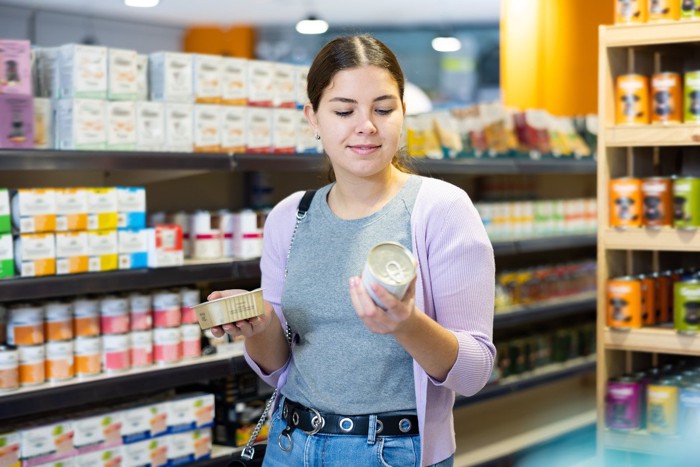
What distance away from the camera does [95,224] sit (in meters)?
3.51

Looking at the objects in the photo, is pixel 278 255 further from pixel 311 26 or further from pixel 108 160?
pixel 311 26

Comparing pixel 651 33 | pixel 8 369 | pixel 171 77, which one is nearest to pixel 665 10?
pixel 651 33

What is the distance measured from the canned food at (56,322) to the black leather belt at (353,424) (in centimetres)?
182

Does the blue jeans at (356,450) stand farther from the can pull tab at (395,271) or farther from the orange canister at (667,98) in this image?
the orange canister at (667,98)

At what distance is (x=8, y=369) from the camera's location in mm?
3275

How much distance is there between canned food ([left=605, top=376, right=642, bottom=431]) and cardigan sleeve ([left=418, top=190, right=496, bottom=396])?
1.87m

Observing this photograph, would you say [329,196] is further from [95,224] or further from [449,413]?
[95,224]

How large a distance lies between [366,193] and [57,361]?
A: 191cm

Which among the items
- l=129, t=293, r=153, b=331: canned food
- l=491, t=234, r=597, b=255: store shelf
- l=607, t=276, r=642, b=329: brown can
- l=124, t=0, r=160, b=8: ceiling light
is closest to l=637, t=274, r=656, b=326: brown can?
l=607, t=276, r=642, b=329: brown can

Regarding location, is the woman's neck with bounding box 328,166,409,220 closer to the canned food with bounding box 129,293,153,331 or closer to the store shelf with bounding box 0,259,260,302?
the store shelf with bounding box 0,259,260,302

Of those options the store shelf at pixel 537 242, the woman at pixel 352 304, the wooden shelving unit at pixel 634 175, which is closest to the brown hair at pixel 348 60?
the woman at pixel 352 304

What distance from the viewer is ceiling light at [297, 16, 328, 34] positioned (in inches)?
302

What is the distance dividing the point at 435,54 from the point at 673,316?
6.48 meters

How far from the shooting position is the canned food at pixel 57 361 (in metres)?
3.43
